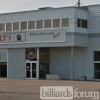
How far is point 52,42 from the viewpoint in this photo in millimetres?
35312

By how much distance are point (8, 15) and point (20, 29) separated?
2645 mm

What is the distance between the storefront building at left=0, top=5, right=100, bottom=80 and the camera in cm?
3491

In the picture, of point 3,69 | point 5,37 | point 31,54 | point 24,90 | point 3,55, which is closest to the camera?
point 24,90

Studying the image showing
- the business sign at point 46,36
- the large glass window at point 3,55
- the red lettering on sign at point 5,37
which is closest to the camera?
the business sign at point 46,36

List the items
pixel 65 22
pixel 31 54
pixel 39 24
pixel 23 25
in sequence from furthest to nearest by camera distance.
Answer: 1. pixel 23 25
2. pixel 31 54
3. pixel 39 24
4. pixel 65 22

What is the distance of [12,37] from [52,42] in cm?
554

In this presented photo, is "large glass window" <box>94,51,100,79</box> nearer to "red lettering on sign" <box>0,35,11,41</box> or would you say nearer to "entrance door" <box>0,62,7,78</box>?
"red lettering on sign" <box>0,35,11,41</box>

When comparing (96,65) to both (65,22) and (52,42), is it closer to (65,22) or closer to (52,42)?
(52,42)

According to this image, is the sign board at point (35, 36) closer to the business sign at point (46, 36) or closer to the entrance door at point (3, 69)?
the business sign at point (46, 36)

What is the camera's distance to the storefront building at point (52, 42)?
34906 mm

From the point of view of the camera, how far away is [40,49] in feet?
122

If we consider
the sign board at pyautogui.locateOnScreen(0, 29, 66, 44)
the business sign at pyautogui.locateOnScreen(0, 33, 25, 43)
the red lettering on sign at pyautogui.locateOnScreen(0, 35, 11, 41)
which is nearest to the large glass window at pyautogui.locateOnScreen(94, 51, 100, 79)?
the sign board at pyautogui.locateOnScreen(0, 29, 66, 44)

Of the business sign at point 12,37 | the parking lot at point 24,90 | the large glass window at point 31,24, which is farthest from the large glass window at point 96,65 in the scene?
the parking lot at point 24,90

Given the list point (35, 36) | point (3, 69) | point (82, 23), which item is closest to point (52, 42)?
point (35, 36)
